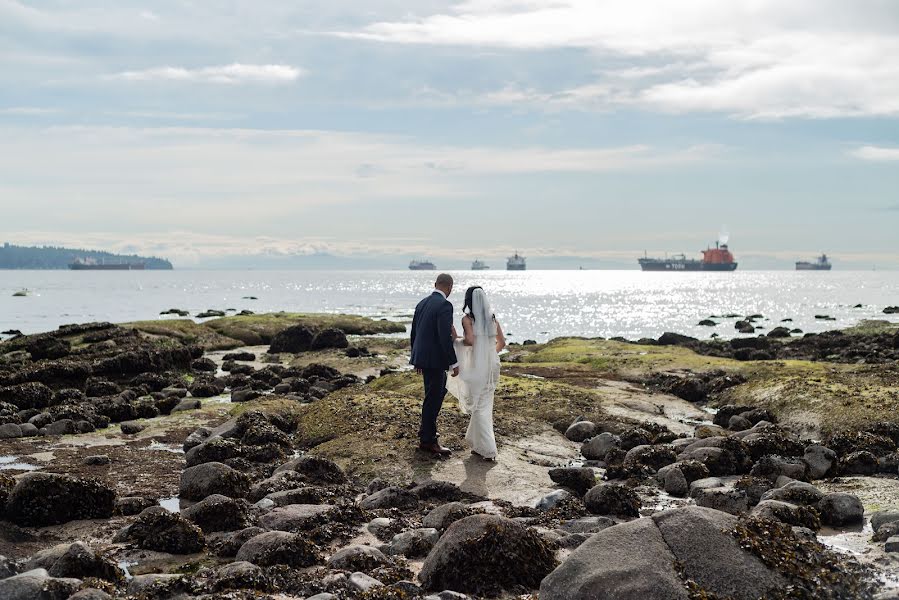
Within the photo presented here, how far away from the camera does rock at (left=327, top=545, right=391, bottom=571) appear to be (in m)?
9.43

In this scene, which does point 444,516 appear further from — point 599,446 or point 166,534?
point 599,446

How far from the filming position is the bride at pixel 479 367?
605 inches

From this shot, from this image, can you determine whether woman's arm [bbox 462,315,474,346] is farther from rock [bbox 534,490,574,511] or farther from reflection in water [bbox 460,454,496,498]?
rock [bbox 534,490,574,511]

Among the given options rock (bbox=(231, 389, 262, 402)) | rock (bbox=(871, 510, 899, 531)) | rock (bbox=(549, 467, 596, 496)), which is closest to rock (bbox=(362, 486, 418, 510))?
rock (bbox=(549, 467, 596, 496))

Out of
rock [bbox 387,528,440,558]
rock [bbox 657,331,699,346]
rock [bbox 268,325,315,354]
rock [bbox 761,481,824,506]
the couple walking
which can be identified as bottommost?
rock [bbox 657,331,699,346]

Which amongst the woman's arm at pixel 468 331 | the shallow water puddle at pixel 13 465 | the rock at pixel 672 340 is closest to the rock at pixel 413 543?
the woman's arm at pixel 468 331

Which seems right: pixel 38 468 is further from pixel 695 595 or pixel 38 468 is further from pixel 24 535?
pixel 695 595

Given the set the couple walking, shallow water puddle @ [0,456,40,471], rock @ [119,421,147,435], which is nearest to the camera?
the couple walking

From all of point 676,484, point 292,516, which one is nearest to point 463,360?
point 676,484

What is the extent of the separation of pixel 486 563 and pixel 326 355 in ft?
104

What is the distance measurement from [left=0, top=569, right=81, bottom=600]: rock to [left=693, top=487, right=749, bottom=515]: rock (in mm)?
8819

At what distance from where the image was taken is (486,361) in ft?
50.8

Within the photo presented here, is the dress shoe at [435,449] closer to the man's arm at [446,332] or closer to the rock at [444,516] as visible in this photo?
the man's arm at [446,332]

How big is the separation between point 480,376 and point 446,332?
109 centimetres
